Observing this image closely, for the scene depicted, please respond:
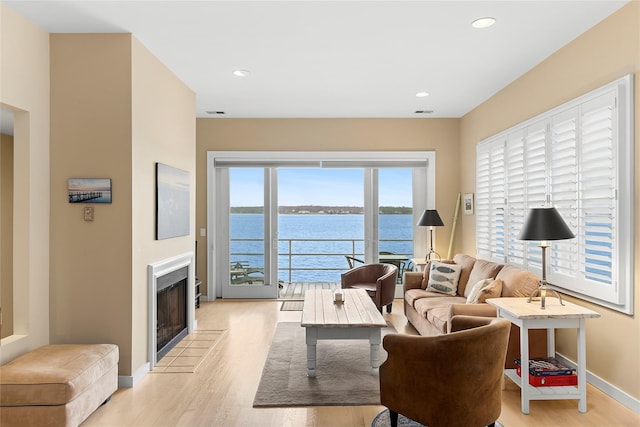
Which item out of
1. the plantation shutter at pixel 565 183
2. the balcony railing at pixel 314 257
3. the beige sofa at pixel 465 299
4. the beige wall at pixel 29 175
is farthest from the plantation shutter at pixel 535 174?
the beige wall at pixel 29 175

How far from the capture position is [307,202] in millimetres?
7453

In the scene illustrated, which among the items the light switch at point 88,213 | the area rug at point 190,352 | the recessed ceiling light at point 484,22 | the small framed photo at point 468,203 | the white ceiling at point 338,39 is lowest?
the area rug at point 190,352

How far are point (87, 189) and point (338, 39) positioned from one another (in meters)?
2.38

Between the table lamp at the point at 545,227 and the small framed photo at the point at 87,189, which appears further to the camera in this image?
the small framed photo at the point at 87,189

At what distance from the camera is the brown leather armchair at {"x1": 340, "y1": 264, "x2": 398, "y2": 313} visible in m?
5.30

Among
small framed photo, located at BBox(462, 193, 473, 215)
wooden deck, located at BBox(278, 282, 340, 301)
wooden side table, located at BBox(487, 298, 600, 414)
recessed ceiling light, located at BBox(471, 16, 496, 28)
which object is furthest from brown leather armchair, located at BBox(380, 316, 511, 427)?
wooden deck, located at BBox(278, 282, 340, 301)

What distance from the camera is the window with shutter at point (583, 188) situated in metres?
2.93

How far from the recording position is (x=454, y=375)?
7.32 ft

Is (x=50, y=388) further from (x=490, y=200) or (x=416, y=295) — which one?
(x=490, y=200)

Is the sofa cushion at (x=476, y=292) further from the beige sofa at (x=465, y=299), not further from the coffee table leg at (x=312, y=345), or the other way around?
the coffee table leg at (x=312, y=345)

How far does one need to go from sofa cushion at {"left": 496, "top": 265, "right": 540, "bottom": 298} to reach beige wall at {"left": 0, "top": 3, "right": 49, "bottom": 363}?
12.8ft

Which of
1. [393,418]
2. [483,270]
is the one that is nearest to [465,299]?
[483,270]

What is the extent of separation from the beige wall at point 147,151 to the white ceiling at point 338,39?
223 millimetres

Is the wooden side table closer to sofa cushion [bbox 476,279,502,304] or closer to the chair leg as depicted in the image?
sofa cushion [bbox 476,279,502,304]
